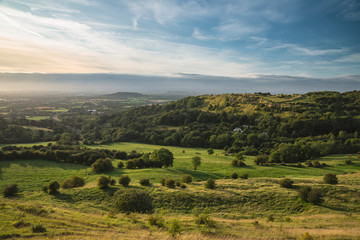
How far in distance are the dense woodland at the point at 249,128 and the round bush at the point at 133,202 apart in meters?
46.4

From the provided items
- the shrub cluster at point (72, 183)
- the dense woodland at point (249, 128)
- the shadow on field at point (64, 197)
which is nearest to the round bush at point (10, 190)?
the shrub cluster at point (72, 183)

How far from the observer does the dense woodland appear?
73250 millimetres

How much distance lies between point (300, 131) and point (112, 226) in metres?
103

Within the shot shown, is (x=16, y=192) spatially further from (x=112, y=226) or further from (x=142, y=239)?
(x=142, y=239)

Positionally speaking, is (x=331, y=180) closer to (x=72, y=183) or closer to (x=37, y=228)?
(x=37, y=228)

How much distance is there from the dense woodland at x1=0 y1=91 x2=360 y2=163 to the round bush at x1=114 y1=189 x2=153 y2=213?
4643 cm

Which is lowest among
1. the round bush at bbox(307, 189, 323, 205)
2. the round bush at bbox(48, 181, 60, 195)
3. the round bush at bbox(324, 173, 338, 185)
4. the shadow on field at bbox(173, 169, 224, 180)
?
the shadow on field at bbox(173, 169, 224, 180)

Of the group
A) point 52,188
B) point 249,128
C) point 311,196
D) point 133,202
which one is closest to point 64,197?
point 52,188

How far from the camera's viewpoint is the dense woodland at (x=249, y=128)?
7325 cm

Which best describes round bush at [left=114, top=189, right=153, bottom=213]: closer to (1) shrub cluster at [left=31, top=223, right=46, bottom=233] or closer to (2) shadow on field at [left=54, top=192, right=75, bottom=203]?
(2) shadow on field at [left=54, top=192, right=75, bottom=203]

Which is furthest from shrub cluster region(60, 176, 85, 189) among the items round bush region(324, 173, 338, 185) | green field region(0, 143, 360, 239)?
Answer: round bush region(324, 173, 338, 185)

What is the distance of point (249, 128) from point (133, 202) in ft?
307

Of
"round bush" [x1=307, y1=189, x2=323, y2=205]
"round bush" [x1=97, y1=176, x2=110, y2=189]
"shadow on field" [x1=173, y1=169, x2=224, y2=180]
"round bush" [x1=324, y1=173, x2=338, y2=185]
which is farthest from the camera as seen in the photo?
"shadow on field" [x1=173, y1=169, x2=224, y2=180]

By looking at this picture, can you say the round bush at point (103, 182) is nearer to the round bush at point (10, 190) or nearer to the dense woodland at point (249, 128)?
the round bush at point (10, 190)
